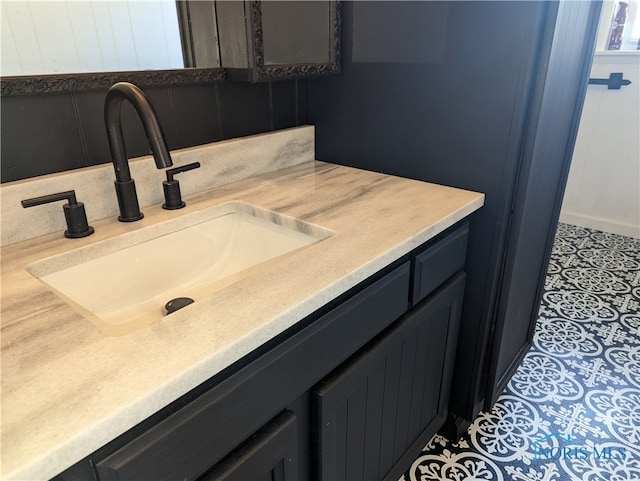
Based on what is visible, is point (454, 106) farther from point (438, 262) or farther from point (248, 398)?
point (248, 398)

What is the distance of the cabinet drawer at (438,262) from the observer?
0.98m

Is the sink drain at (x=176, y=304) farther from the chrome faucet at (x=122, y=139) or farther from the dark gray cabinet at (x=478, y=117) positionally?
the dark gray cabinet at (x=478, y=117)

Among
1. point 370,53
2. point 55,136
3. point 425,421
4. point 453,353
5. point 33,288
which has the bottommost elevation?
point 425,421

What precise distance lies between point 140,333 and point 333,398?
367 mm

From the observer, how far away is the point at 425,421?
1.25 m

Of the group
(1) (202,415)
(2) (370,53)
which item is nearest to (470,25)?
(2) (370,53)

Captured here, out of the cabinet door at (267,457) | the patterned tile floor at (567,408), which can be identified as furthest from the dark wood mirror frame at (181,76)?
the patterned tile floor at (567,408)

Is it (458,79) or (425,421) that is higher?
(458,79)

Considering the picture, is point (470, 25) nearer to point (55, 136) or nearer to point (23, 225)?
point (55, 136)

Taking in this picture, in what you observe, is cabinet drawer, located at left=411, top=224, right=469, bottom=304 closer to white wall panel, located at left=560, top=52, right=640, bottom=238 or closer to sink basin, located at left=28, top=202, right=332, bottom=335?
sink basin, located at left=28, top=202, right=332, bottom=335

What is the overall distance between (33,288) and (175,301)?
0.81 ft

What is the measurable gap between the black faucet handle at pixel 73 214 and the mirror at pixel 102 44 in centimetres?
21

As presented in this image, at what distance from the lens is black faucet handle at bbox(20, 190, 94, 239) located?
0.88 m
